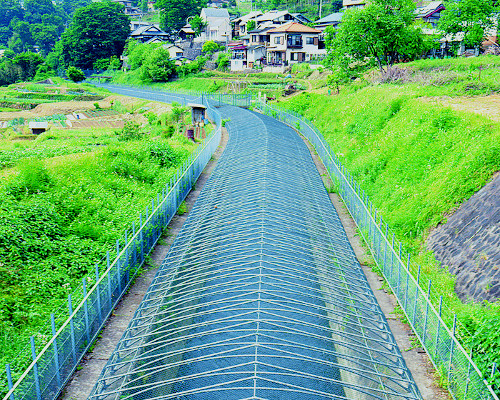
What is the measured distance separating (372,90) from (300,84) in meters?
27.6

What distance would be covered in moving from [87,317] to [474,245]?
1006 cm

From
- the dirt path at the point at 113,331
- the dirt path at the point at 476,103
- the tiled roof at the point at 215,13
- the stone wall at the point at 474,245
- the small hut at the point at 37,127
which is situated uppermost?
the tiled roof at the point at 215,13

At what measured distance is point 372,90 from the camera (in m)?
35.0

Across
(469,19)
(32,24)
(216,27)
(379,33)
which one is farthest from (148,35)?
(469,19)

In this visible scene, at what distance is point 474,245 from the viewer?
42.9 ft

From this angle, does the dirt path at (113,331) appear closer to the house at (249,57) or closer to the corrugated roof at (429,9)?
the house at (249,57)

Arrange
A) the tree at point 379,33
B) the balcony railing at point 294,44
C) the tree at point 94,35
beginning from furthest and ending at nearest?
the tree at point 94,35 < the balcony railing at point 294,44 < the tree at point 379,33

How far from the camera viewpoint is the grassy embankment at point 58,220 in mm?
12078

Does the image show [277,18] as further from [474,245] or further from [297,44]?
[474,245]

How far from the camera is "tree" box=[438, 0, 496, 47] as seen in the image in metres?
39.4

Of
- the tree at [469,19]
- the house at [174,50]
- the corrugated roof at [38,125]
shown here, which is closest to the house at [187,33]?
the house at [174,50]

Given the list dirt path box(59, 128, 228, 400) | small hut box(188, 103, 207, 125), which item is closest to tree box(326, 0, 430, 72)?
small hut box(188, 103, 207, 125)

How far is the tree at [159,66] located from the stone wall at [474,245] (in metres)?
75.3

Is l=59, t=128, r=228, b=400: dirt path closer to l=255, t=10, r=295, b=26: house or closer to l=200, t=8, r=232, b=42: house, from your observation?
l=255, t=10, r=295, b=26: house
